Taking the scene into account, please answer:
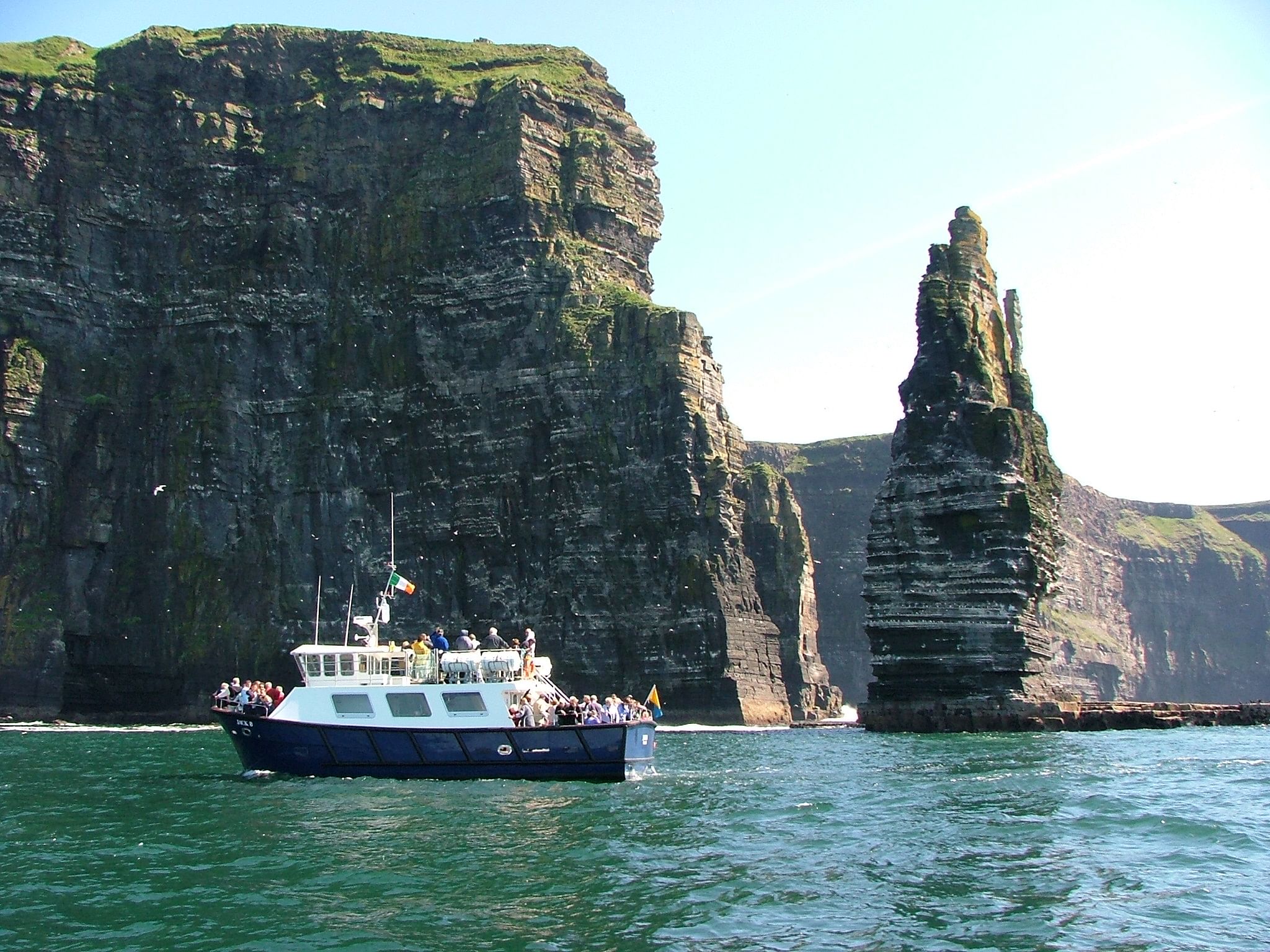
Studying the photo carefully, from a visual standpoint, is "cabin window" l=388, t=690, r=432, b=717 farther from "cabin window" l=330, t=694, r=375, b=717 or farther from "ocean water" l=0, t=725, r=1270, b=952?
"ocean water" l=0, t=725, r=1270, b=952

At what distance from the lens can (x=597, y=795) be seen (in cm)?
4525

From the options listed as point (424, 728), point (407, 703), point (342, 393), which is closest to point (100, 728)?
point (342, 393)

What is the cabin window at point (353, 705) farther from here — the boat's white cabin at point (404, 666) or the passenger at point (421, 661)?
the passenger at point (421, 661)

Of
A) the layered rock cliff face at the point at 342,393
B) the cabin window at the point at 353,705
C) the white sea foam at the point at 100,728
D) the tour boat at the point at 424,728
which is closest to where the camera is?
the tour boat at the point at 424,728

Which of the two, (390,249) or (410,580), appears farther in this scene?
(390,249)

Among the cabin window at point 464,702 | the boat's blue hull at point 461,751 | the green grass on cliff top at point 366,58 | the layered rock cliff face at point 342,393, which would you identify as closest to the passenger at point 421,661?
the cabin window at point 464,702

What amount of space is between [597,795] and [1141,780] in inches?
758

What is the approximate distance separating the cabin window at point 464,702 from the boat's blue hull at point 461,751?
951 millimetres

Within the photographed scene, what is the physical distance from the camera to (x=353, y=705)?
51875 mm

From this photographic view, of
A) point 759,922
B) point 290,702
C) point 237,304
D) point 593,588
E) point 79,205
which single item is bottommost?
point 759,922

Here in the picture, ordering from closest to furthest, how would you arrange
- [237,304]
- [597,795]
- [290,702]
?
[597,795], [290,702], [237,304]

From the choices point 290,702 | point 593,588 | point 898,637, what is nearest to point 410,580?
point 593,588

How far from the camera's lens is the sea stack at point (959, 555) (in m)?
88.2

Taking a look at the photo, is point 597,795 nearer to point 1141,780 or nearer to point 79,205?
point 1141,780
